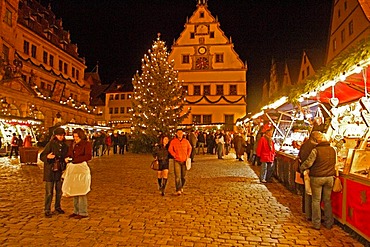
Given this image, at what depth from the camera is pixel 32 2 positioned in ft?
141

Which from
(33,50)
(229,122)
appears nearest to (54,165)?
(33,50)

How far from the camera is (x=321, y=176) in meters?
6.58

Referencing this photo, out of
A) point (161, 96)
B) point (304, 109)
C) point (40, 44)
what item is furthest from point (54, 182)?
point (40, 44)

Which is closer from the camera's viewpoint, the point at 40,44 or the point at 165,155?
the point at 165,155

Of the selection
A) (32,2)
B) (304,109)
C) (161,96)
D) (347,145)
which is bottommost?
(347,145)

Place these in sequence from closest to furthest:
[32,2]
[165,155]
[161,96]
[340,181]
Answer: [340,181] → [165,155] → [161,96] → [32,2]

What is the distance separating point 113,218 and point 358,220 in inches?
178

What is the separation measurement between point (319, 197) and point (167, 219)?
9.72ft

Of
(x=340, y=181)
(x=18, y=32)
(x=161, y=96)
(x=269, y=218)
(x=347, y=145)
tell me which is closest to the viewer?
(x=340, y=181)

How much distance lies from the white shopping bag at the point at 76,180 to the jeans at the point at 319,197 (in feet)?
14.4

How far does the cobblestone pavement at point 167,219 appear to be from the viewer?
582cm

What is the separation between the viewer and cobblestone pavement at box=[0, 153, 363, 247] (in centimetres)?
582

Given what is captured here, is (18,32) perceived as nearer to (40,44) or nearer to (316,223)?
(40,44)

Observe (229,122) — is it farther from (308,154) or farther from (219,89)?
(308,154)
